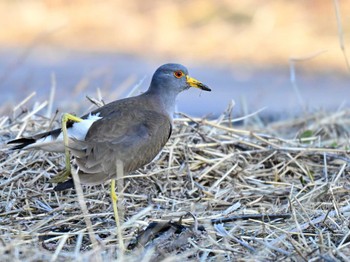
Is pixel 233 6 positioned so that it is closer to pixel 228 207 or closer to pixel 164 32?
pixel 164 32

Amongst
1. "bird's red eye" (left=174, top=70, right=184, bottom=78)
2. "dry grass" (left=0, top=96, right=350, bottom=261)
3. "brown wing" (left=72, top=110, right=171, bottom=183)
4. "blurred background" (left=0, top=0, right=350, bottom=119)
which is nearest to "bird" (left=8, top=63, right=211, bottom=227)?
"brown wing" (left=72, top=110, right=171, bottom=183)

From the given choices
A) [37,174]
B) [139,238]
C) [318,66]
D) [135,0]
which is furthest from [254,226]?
[135,0]

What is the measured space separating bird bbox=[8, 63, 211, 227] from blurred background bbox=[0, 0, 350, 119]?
17.9 ft

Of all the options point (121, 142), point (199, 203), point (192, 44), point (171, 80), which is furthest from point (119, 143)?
point (192, 44)

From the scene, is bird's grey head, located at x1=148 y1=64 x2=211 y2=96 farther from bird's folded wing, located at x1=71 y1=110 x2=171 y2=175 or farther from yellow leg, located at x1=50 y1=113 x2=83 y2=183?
yellow leg, located at x1=50 y1=113 x2=83 y2=183

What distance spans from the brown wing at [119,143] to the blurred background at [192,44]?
552cm

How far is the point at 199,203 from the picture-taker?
17.7 feet

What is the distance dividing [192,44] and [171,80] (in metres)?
7.79

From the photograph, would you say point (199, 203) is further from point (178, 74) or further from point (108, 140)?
point (178, 74)

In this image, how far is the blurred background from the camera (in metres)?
12.0

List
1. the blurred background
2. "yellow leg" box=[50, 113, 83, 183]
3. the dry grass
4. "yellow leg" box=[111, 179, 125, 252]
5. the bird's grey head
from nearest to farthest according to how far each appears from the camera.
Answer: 1. "yellow leg" box=[111, 179, 125, 252]
2. the dry grass
3. "yellow leg" box=[50, 113, 83, 183]
4. the bird's grey head
5. the blurred background

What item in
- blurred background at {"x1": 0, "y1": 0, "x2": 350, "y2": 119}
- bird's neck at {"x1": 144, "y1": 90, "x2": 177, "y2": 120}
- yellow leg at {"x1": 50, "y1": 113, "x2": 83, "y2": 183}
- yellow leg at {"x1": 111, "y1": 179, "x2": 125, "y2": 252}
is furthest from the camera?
blurred background at {"x1": 0, "y1": 0, "x2": 350, "y2": 119}

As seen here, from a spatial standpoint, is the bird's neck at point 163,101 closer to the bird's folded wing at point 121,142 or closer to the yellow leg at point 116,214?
the bird's folded wing at point 121,142

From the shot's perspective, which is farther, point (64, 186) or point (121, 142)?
point (121, 142)
